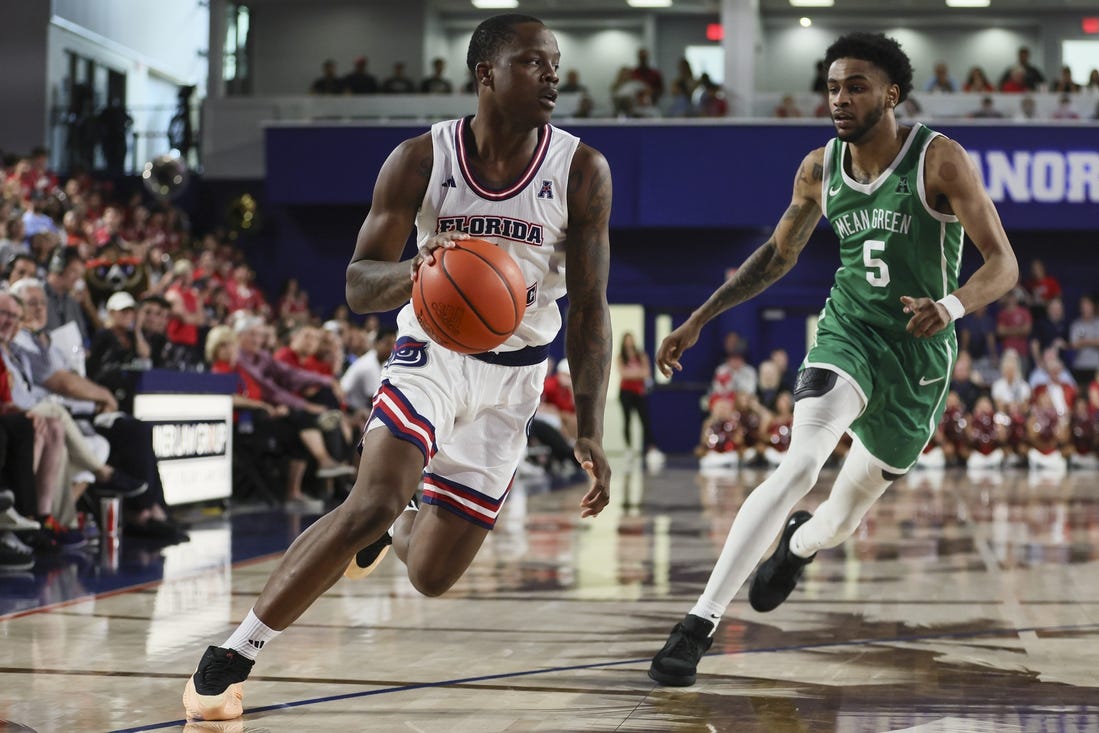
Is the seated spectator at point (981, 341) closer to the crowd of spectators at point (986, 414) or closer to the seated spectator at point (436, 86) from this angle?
the crowd of spectators at point (986, 414)

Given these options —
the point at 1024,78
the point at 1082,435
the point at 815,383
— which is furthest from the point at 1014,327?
the point at 815,383

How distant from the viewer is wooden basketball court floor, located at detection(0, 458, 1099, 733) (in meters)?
3.72

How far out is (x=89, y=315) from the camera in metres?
10.4

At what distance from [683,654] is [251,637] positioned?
4.24 feet

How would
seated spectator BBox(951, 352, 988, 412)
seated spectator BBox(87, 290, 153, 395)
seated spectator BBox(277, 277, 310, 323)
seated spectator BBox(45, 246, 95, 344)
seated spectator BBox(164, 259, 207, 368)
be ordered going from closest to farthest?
seated spectator BBox(87, 290, 153, 395), seated spectator BBox(45, 246, 95, 344), seated spectator BBox(164, 259, 207, 368), seated spectator BBox(951, 352, 988, 412), seated spectator BBox(277, 277, 310, 323)

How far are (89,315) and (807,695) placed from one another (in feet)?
25.4

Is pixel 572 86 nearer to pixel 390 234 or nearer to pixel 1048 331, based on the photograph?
pixel 1048 331

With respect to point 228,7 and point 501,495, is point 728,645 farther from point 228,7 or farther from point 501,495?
point 228,7

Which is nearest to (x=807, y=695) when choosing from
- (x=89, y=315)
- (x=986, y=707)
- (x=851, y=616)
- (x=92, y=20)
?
(x=986, y=707)

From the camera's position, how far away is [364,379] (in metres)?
11.5

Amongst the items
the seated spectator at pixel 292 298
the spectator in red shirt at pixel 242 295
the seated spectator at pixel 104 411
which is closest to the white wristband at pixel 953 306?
the seated spectator at pixel 104 411

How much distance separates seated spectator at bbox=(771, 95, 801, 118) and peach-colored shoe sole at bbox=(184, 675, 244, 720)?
1855 cm

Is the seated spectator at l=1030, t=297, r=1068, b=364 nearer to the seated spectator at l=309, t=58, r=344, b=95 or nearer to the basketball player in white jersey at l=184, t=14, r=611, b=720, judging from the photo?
the seated spectator at l=309, t=58, r=344, b=95

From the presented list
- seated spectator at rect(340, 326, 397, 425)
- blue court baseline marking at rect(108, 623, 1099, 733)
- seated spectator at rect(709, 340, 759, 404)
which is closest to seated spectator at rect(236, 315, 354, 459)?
seated spectator at rect(340, 326, 397, 425)
